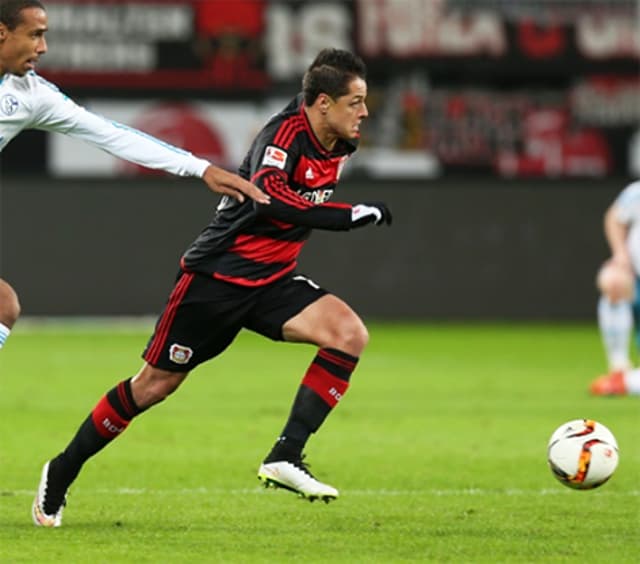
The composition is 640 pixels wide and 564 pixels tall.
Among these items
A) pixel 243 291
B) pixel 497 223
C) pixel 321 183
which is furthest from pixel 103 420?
pixel 497 223

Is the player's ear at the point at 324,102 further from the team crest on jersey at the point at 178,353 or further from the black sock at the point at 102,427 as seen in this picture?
the black sock at the point at 102,427

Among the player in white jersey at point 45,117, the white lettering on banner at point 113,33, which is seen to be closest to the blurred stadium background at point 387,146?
the white lettering on banner at point 113,33

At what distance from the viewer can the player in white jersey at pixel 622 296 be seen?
12.5 meters

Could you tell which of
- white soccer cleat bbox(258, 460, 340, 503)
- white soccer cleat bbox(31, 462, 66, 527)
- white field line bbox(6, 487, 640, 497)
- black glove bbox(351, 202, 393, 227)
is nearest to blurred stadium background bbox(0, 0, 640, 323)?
white field line bbox(6, 487, 640, 497)

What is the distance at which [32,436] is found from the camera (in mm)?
9820

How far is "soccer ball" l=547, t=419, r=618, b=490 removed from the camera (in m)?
7.05

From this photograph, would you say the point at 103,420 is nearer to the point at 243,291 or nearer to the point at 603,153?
the point at 243,291

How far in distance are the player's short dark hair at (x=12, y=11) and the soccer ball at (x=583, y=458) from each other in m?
2.87

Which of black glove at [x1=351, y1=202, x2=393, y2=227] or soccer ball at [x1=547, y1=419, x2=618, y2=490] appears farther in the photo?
soccer ball at [x1=547, y1=419, x2=618, y2=490]

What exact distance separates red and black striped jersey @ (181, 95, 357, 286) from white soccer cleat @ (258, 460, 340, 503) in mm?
796

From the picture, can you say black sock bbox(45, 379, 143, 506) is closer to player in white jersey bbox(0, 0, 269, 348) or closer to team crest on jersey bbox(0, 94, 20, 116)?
player in white jersey bbox(0, 0, 269, 348)

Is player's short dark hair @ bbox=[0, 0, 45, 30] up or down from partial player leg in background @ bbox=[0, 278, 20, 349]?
up

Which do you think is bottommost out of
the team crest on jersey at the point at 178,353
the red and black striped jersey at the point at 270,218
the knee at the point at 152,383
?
the knee at the point at 152,383

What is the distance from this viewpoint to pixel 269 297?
6.93 metres
